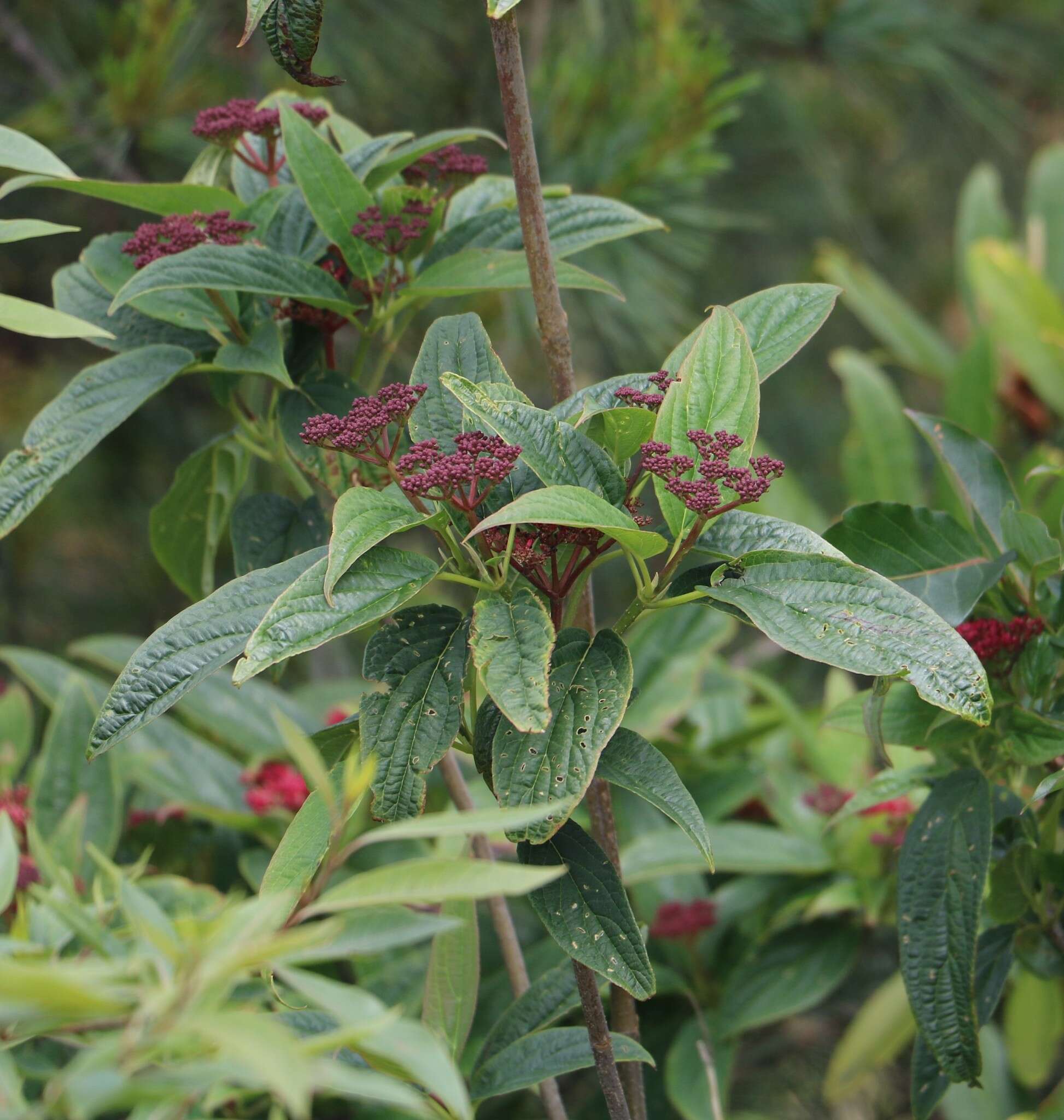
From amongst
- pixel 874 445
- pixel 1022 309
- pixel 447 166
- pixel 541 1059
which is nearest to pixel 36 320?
pixel 447 166

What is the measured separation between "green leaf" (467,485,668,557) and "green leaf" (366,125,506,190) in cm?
23

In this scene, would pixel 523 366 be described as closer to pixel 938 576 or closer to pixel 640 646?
pixel 640 646

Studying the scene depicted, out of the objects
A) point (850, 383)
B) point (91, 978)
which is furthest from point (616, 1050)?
point (850, 383)

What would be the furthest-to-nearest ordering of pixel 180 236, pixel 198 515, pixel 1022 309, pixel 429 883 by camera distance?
pixel 1022 309
pixel 198 515
pixel 180 236
pixel 429 883

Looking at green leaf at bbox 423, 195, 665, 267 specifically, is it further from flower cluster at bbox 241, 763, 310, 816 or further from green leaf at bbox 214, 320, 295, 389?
flower cluster at bbox 241, 763, 310, 816

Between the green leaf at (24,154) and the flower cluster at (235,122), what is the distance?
0.40 feet

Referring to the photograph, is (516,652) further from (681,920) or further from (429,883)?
(681,920)

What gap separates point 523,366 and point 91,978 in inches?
48.0

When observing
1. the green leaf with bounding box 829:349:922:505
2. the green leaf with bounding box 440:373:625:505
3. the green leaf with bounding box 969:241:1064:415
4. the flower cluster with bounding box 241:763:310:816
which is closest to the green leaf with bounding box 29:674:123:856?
the flower cluster with bounding box 241:763:310:816

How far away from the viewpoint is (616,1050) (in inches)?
17.7

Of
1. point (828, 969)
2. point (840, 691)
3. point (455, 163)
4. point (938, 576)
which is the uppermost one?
point (455, 163)

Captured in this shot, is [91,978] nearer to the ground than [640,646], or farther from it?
farther from it

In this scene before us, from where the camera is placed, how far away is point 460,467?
1.26 ft

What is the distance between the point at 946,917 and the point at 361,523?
331 mm
